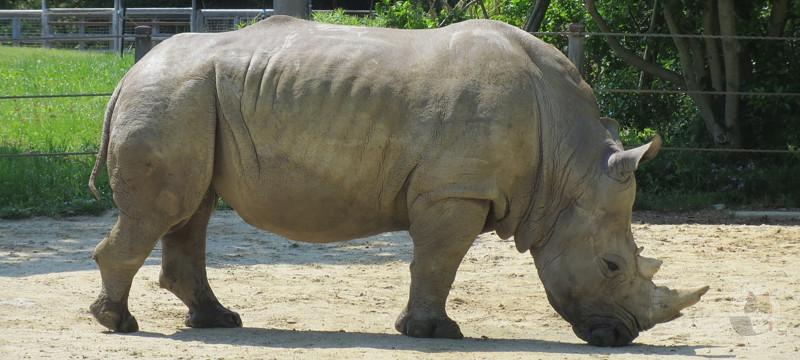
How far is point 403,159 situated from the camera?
6.55 metres

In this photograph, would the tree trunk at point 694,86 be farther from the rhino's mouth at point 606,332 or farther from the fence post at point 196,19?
the fence post at point 196,19

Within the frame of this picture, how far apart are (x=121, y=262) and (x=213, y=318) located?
0.65 meters

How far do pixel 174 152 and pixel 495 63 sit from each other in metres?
1.71

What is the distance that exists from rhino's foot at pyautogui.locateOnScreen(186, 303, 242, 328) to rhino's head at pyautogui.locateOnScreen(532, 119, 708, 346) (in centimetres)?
177

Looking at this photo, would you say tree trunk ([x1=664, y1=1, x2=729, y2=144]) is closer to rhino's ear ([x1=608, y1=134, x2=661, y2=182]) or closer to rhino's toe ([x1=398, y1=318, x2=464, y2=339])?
rhino's ear ([x1=608, y1=134, x2=661, y2=182])

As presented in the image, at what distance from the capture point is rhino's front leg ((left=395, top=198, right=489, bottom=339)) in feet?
21.3

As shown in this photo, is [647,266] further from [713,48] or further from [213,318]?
[713,48]

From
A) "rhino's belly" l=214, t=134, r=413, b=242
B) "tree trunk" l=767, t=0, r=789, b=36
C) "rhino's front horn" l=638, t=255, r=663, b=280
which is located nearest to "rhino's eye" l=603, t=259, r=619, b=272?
"rhino's front horn" l=638, t=255, r=663, b=280

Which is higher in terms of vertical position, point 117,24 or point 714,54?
point 714,54

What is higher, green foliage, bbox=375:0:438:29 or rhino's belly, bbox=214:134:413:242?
rhino's belly, bbox=214:134:413:242

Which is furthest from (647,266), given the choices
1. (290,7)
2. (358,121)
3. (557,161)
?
(290,7)

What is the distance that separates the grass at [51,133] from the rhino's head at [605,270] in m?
5.63

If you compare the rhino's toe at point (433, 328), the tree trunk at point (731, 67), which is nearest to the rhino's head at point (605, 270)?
the rhino's toe at point (433, 328)

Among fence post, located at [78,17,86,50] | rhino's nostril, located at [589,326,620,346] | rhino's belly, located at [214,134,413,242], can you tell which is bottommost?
fence post, located at [78,17,86,50]
